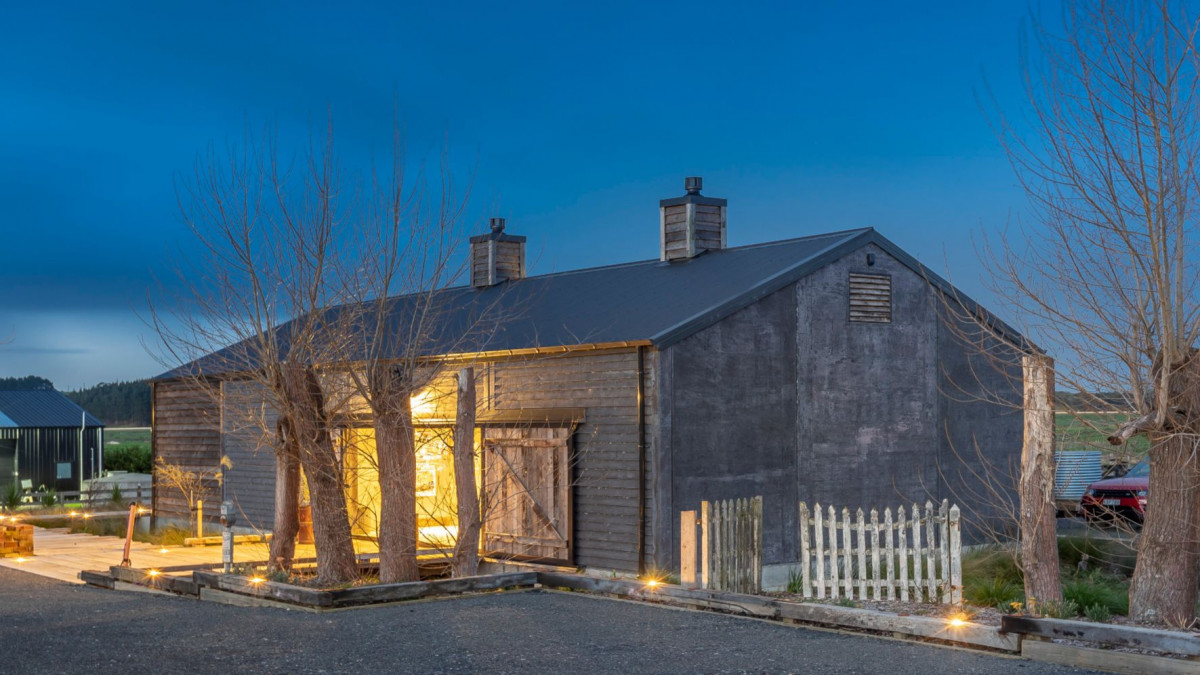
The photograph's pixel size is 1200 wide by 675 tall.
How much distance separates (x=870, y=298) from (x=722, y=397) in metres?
3.50

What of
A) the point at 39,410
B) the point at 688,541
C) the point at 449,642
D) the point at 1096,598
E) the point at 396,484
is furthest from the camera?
the point at 39,410

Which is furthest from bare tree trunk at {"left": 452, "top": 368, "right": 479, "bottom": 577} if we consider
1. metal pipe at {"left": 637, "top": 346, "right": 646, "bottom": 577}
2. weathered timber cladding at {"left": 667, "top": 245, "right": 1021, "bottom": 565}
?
weathered timber cladding at {"left": 667, "top": 245, "right": 1021, "bottom": 565}

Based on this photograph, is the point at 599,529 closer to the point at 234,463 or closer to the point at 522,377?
the point at 522,377

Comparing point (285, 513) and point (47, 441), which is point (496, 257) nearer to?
point (285, 513)

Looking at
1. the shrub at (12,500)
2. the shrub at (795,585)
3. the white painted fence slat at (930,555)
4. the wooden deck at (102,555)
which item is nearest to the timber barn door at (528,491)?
the shrub at (795,585)

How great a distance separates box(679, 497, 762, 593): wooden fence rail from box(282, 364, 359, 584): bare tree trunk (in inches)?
158

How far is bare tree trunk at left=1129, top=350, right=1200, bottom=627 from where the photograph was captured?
10758mm

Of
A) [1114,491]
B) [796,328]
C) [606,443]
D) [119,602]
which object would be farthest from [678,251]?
[119,602]

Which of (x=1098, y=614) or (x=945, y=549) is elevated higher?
(x=945, y=549)

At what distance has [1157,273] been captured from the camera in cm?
1002

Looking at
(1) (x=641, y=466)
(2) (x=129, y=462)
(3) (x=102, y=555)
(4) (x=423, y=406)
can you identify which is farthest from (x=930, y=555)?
(2) (x=129, y=462)

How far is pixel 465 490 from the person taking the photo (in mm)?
14688

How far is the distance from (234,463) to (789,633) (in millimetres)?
16962

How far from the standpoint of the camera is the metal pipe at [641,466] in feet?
53.3
